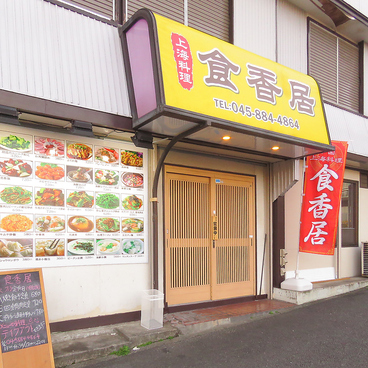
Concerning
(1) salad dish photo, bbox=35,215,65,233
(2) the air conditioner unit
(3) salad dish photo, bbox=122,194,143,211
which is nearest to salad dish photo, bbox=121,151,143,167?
(3) salad dish photo, bbox=122,194,143,211

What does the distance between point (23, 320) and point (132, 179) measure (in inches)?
107

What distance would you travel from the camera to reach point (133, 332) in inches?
210

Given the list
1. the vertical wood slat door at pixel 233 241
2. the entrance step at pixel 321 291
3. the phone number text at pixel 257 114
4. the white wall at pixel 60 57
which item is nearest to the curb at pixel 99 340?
the vertical wood slat door at pixel 233 241

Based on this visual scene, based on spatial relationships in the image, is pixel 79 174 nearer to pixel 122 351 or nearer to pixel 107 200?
pixel 107 200

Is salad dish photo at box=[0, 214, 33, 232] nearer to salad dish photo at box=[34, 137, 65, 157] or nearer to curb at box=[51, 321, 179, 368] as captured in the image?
salad dish photo at box=[34, 137, 65, 157]

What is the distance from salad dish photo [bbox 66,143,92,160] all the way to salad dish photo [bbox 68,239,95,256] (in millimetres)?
1283

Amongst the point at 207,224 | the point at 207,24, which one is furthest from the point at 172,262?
the point at 207,24

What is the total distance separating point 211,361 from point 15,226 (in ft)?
10.6

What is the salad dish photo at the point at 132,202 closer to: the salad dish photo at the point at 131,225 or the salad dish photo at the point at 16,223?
the salad dish photo at the point at 131,225

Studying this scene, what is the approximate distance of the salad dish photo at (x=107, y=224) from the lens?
564 cm

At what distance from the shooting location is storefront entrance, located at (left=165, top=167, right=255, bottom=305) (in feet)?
22.4

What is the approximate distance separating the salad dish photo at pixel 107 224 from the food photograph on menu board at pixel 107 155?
36.5 inches

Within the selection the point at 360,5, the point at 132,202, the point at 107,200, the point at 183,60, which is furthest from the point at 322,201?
the point at 360,5

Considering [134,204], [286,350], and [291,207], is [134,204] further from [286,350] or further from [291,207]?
[291,207]
